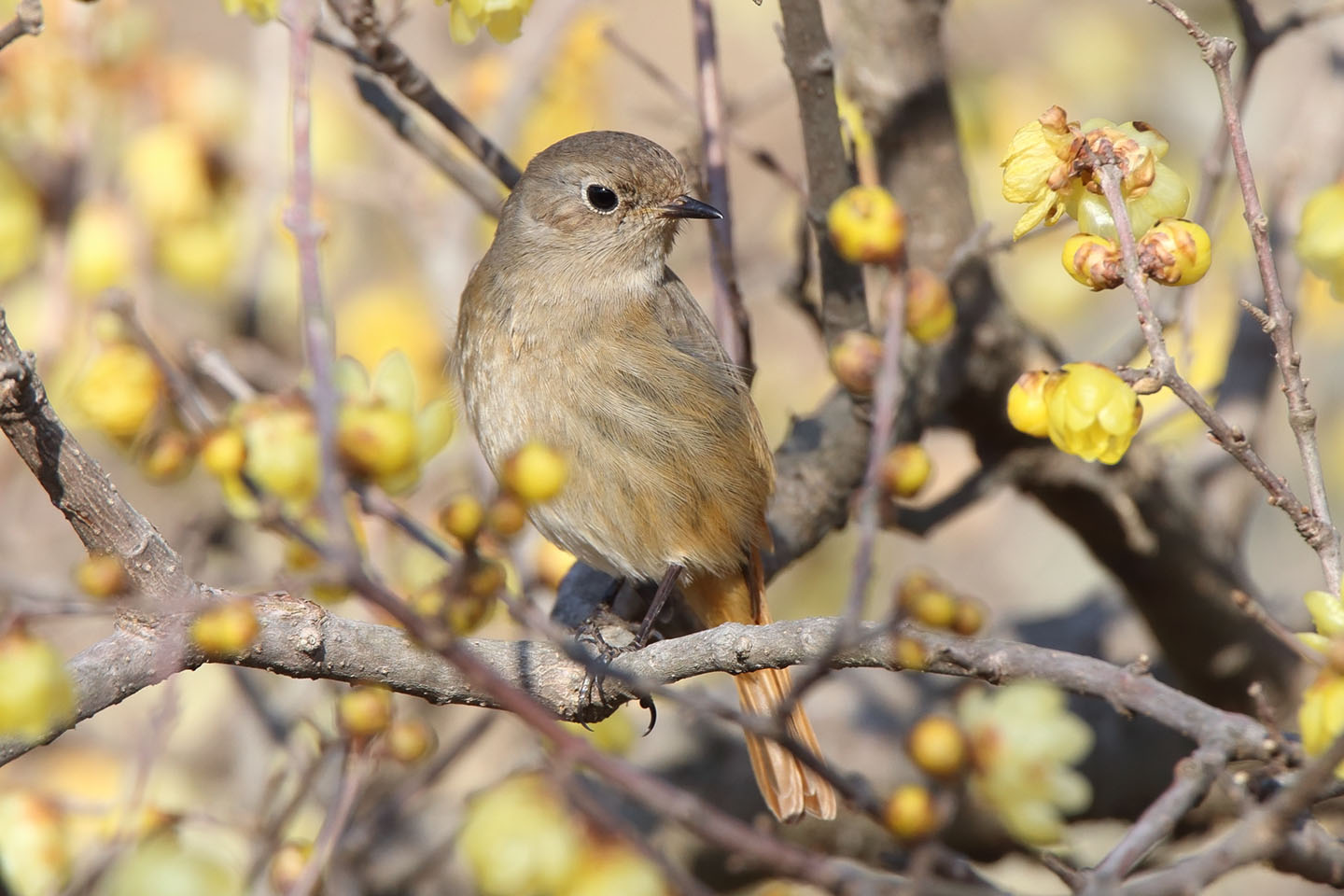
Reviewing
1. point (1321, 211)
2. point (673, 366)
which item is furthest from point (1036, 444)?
point (1321, 211)

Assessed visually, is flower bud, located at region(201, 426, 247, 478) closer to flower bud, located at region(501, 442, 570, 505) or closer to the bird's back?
flower bud, located at region(501, 442, 570, 505)

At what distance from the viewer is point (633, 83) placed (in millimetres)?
8875

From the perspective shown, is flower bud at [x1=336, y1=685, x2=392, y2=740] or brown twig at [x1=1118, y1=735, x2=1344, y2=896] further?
flower bud at [x1=336, y1=685, x2=392, y2=740]

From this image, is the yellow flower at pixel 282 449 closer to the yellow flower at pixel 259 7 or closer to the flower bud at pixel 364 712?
the flower bud at pixel 364 712

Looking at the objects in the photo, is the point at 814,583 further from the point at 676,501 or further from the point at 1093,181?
the point at 1093,181

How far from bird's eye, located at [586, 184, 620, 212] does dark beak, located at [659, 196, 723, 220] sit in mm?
153

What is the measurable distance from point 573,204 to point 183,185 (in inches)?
44.0

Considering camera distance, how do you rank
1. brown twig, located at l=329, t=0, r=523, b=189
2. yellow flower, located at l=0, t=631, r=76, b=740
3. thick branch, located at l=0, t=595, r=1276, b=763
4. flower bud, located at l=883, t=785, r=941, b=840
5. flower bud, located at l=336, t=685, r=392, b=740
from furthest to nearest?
brown twig, located at l=329, t=0, r=523, b=189, flower bud, located at l=336, t=685, r=392, b=740, thick branch, located at l=0, t=595, r=1276, b=763, yellow flower, located at l=0, t=631, r=76, b=740, flower bud, located at l=883, t=785, r=941, b=840

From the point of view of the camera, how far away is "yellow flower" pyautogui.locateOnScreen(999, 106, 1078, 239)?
1827 millimetres

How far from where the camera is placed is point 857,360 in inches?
70.0

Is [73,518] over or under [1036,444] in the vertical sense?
under

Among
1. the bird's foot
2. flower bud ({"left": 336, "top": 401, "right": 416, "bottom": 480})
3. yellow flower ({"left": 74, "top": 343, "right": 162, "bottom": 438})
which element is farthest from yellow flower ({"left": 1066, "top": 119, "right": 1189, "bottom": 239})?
yellow flower ({"left": 74, "top": 343, "right": 162, "bottom": 438})

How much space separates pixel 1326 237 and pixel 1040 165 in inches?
18.3

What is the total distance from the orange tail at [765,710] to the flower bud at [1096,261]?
1.51 m
